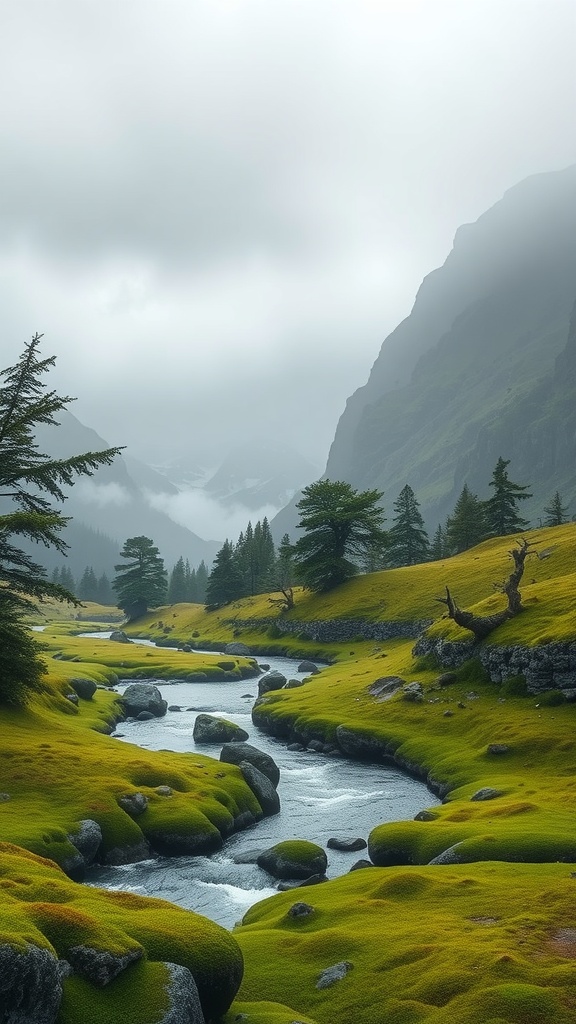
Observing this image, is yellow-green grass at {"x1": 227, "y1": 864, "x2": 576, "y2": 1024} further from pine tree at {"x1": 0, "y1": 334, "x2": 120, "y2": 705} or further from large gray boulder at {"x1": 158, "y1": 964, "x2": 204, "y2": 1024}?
pine tree at {"x1": 0, "y1": 334, "x2": 120, "y2": 705}

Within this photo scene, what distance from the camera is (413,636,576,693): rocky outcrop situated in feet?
157

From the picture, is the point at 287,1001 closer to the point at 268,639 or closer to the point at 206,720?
the point at 206,720

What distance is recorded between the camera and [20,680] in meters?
47.4

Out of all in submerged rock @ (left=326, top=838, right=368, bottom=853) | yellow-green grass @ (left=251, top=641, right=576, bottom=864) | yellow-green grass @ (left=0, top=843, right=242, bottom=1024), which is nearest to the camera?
yellow-green grass @ (left=0, top=843, right=242, bottom=1024)

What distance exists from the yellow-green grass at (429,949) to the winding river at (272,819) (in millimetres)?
5486

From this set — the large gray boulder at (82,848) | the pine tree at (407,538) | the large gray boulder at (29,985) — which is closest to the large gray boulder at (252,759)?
the large gray boulder at (82,848)

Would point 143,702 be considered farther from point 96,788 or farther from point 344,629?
point 344,629

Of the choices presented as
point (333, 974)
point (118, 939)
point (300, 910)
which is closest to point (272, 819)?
point (300, 910)

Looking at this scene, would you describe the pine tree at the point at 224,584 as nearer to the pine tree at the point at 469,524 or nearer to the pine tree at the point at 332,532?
the pine tree at the point at 332,532

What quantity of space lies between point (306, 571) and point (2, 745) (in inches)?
3577

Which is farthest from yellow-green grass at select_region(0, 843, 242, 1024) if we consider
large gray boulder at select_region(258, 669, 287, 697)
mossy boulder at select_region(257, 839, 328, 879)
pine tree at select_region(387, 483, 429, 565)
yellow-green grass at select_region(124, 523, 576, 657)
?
pine tree at select_region(387, 483, 429, 565)

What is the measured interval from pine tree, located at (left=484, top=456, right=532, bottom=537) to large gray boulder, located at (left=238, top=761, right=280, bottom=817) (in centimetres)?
9559

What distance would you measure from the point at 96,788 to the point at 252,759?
13.4 meters

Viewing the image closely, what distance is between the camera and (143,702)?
73375 millimetres
